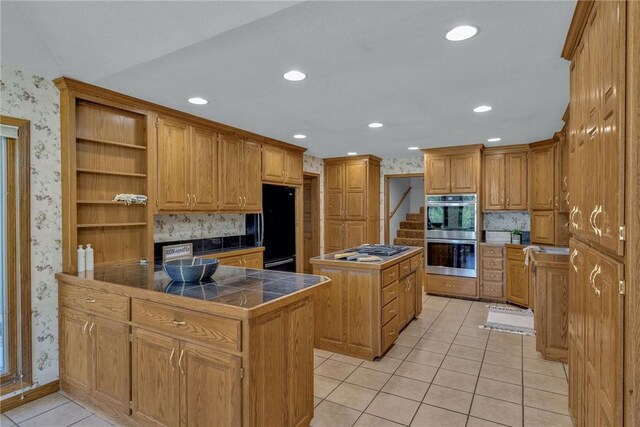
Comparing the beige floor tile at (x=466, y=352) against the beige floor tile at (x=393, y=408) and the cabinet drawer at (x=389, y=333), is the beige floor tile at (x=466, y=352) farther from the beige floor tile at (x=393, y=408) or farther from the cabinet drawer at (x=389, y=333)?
the beige floor tile at (x=393, y=408)

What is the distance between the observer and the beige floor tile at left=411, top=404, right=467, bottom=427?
7.17 feet

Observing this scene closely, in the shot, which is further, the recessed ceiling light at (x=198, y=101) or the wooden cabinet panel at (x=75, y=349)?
the recessed ceiling light at (x=198, y=101)

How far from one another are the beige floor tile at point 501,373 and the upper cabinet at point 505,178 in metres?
2.89

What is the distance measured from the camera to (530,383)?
2.73 metres

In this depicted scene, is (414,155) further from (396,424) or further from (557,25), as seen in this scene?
(396,424)

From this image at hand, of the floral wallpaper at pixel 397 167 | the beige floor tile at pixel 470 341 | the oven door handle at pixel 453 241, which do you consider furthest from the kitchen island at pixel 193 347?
the floral wallpaper at pixel 397 167

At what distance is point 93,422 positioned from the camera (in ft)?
7.23

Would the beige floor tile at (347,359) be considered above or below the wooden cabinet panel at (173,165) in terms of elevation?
below

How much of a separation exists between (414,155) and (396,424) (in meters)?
4.78

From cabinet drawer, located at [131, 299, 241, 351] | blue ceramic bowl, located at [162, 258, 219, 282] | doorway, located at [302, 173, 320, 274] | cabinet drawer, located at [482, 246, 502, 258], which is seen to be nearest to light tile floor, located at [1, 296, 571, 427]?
cabinet drawer, located at [131, 299, 241, 351]

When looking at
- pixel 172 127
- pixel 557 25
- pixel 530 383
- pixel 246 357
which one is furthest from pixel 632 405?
pixel 172 127

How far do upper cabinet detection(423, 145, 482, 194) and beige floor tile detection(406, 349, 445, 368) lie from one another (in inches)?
110

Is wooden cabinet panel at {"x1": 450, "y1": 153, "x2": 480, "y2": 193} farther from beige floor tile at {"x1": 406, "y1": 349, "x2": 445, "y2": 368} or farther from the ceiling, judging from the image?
beige floor tile at {"x1": 406, "y1": 349, "x2": 445, "y2": 368}

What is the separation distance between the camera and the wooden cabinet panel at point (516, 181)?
5070 millimetres
